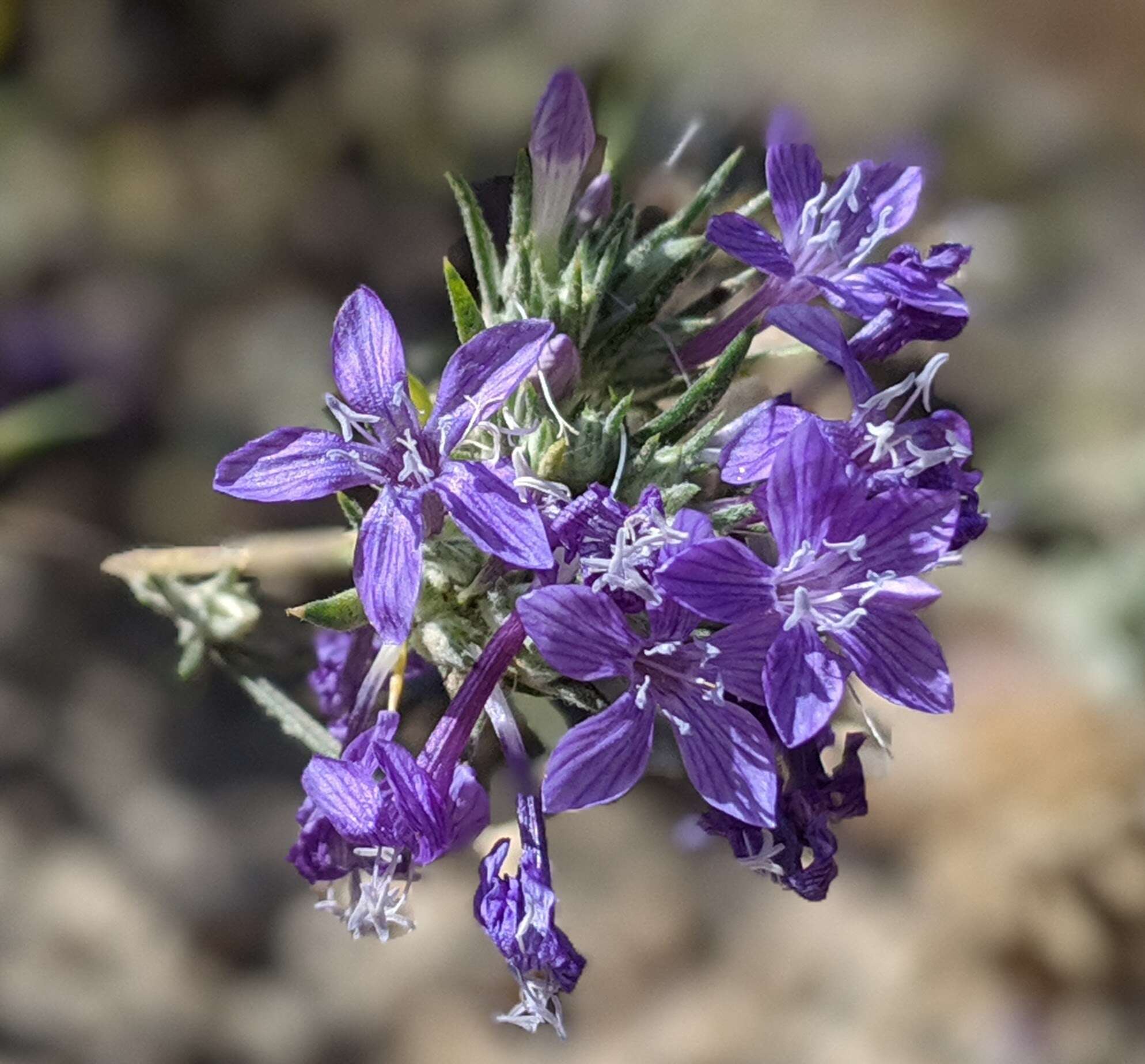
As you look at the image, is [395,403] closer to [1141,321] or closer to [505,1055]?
[505,1055]

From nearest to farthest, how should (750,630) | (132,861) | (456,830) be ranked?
1. (750,630)
2. (456,830)
3. (132,861)

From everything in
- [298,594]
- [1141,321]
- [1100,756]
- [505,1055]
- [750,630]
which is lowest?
[505,1055]

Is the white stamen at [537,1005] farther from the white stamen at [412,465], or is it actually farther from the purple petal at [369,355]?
the purple petal at [369,355]

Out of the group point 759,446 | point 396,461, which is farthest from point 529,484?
point 759,446

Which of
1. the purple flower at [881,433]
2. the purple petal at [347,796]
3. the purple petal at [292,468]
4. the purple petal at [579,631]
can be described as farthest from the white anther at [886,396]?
the purple petal at [347,796]

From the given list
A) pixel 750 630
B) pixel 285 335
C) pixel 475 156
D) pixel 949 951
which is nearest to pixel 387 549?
pixel 750 630

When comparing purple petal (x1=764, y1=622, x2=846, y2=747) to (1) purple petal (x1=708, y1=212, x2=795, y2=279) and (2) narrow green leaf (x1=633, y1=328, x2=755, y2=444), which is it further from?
(1) purple petal (x1=708, y1=212, x2=795, y2=279)

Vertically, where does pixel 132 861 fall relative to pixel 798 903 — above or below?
above

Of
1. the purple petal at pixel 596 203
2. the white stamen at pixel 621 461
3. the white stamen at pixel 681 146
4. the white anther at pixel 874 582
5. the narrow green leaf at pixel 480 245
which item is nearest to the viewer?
the white anther at pixel 874 582
